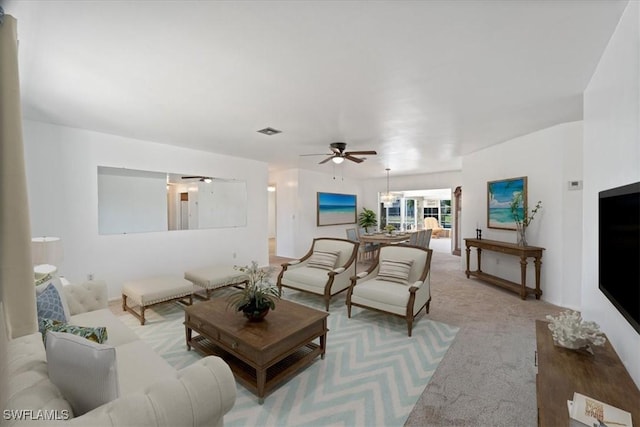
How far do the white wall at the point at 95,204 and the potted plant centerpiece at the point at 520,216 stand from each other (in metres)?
5.24

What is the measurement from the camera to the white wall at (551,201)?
12.4ft

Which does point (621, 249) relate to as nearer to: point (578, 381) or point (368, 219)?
point (578, 381)

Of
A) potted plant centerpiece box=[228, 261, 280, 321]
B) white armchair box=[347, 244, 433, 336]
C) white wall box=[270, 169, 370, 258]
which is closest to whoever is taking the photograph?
potted plant centerpiece box=[228, 261, 280, 321]

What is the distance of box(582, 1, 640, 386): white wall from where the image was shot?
152 centimetres

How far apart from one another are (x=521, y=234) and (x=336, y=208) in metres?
5.27

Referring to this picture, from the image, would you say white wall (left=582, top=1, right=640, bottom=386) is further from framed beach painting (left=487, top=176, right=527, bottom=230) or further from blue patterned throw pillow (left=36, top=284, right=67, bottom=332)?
blue patterned throw pillow (left=36, top=284, right=67, bottom=332)

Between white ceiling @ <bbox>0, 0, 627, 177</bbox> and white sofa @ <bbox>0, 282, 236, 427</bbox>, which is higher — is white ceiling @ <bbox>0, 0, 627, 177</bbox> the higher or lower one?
the higher one

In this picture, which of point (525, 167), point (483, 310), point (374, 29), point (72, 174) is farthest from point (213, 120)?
point (525, 167)

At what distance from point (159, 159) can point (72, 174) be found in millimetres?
1167

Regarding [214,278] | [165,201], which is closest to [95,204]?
[165,201]

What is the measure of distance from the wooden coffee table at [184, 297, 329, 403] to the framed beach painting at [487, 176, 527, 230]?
3872 millimetres

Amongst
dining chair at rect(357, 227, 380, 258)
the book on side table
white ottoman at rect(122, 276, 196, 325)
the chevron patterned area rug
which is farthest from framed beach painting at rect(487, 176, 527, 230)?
white ottoman at rect(122, 276, 196, 325)

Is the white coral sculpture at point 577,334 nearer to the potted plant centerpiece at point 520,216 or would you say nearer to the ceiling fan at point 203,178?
the potted plant centerpiece at point 520,216

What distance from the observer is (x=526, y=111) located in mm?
3297
